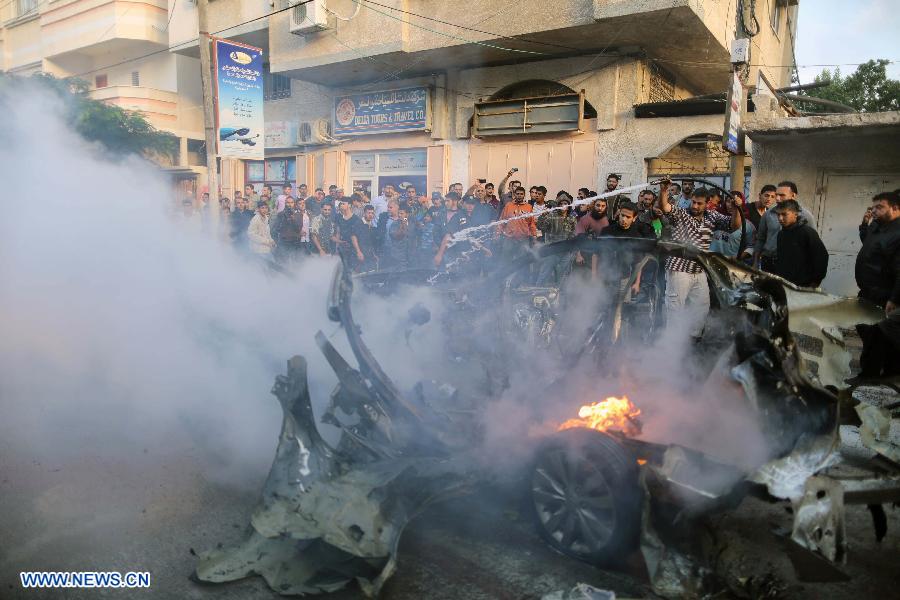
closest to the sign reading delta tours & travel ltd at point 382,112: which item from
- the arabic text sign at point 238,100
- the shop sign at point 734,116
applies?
the arabic text sign at point 238,100

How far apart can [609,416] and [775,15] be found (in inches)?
814

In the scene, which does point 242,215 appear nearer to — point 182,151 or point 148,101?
point 182,151

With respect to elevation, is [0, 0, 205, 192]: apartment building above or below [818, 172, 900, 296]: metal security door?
above

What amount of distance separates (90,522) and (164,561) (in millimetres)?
716

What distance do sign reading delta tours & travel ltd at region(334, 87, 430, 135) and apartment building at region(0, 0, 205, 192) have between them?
7275mm

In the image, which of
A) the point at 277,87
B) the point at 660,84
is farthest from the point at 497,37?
the point at 277,87

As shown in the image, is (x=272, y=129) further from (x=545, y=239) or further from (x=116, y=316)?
(x=116, y=316)

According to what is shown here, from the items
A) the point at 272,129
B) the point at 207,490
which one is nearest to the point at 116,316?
the point at 207,490

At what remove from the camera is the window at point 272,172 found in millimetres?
20328

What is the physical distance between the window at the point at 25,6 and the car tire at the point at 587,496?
1381 inches

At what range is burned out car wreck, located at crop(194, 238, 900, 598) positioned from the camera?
2939mm

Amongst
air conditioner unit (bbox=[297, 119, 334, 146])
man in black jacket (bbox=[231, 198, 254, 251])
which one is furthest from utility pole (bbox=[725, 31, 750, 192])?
air conditioner unit (bbox=[297, 119, 334, 146])

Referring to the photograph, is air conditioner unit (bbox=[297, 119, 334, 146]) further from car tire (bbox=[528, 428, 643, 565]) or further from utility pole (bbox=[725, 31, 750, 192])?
car tire (bbox=[528, 428, 643, 565])

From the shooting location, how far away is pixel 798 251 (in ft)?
22.1
